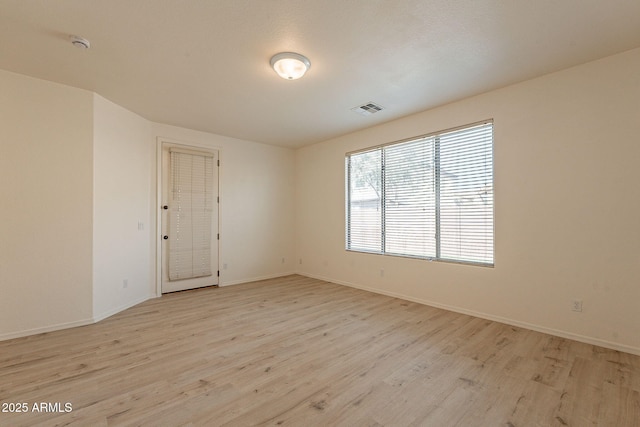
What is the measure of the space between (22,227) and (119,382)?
86.8 inches

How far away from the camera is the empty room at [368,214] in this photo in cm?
205

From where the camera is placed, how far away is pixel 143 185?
14.3 ft

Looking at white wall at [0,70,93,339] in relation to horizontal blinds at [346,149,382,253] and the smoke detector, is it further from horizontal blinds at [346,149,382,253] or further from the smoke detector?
horizontal blinds at [346,149,382,253]

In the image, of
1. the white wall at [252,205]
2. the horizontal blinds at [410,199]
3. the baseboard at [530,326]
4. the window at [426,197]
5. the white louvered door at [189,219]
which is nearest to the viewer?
the baseboard at [530,326]

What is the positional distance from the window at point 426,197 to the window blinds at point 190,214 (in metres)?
2.63

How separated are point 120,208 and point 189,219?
1156mm

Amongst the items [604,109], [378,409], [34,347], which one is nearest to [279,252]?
[34,347]

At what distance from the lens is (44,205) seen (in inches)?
124

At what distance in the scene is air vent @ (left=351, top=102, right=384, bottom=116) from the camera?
3.91 m

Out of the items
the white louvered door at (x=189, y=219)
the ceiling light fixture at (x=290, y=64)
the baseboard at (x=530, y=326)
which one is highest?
the ceiling light fixture at (x=290, y=64)

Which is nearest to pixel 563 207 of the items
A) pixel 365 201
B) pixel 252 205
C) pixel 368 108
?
pixel 368 108

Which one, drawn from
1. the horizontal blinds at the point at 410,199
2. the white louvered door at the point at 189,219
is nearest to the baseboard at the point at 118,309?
the white louvered door at the point at 189,219

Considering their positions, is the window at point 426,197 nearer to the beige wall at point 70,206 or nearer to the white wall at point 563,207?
the white wall at point 563,207

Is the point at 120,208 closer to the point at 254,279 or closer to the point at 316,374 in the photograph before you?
the point at 254,279
